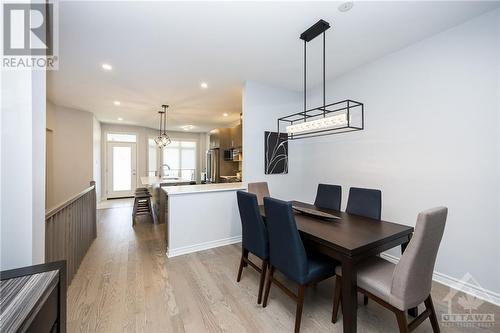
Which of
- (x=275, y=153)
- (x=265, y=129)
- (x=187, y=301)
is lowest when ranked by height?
(x=187, y=301)

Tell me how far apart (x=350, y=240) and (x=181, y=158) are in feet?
26.9

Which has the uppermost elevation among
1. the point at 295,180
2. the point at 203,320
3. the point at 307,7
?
the point at 307,7

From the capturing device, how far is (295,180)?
3.93 m

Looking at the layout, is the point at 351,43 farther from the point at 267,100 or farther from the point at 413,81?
the point at 267,100

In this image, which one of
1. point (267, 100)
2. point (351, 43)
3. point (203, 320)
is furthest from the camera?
point (267, 100)

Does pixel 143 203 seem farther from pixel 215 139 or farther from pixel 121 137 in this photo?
pixel 121 137

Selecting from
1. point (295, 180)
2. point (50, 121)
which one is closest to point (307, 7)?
point (295, 180)

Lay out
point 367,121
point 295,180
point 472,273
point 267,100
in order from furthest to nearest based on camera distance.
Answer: point 295,180, point 267,100, point 367,121, point 472,273

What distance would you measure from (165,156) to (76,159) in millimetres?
3333

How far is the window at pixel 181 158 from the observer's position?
850 cm

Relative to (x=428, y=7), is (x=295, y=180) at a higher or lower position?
lower

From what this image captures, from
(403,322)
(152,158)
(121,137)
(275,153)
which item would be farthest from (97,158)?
(403,322)

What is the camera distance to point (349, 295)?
1381 millimetres

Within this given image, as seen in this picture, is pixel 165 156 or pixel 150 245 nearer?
pixel 150 245
